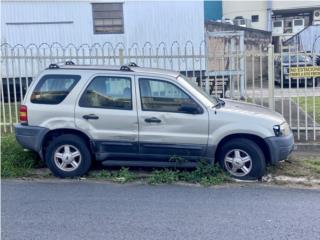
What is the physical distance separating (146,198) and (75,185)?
1.18 metres

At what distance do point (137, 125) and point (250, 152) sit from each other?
1.66 m

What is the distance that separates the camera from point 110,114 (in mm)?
6184

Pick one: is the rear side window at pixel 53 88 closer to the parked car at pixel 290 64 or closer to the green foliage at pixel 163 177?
the green foliage at pixel 163 177

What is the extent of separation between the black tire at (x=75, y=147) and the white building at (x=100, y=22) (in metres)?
11.3

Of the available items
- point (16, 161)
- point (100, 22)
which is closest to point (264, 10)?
point (100, 22)

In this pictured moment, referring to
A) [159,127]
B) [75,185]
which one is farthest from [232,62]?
[75,185]

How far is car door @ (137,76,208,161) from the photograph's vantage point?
19.9 ft

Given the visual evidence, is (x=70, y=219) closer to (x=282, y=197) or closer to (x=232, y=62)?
(x=282, y=197)

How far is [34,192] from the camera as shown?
563 cm

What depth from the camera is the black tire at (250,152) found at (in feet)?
19.8

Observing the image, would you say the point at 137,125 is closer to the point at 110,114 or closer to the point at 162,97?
the point at 110,114

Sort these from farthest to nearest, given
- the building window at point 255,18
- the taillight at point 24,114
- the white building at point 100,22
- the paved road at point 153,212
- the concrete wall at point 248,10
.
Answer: the building window at point 255,18 < the concrete wall at point 248,10 < the white building at point 100,22 < the taillight at point 24,114 < the paved road at point 153,212

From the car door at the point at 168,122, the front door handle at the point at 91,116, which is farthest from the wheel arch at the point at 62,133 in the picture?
the car door at the point at 168,122

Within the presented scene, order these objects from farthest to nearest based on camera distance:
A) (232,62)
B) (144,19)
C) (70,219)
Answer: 1. (144,19)
2. (232,62)
3. (70,219)
